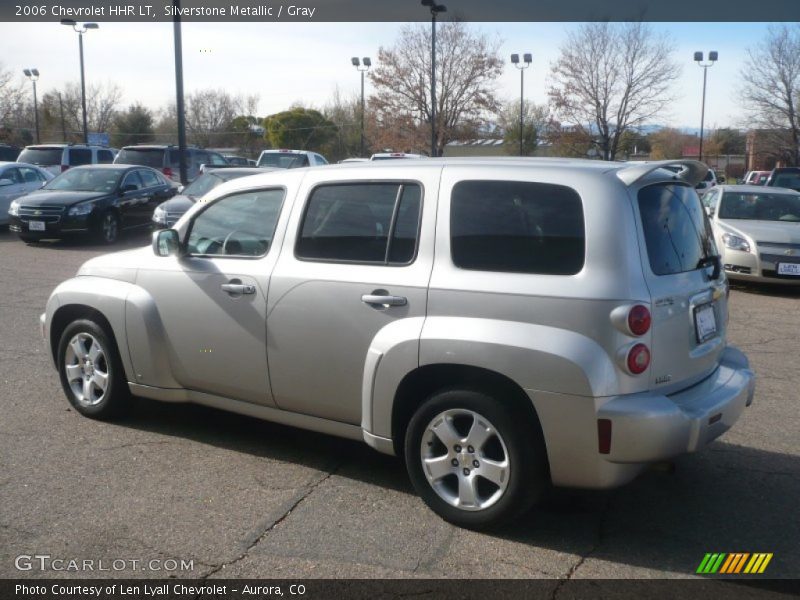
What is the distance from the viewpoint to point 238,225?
5.19m

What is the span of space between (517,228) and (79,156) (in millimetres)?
22859

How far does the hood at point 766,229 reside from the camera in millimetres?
11633

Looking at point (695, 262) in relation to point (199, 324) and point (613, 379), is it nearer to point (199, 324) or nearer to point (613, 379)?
point (613, 379)

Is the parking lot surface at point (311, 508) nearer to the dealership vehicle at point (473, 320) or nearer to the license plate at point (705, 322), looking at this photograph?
the dealership vehicle at point (473, 320)

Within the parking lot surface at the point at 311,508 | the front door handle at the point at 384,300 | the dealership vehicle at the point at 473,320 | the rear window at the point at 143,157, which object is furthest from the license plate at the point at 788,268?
the rear window at the point at 143,157

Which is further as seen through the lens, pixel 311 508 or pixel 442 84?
pixel 442 84

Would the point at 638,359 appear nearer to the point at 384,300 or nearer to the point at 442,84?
the point at 384,300

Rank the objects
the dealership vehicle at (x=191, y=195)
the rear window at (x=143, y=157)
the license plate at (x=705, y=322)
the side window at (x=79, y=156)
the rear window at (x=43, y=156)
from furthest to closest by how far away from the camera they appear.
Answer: the side window at (x=79, y=156), the rear window at (x=43, y=156), the rear window at (x=143, y=157), the dealership vehicle at (x=191, y=195), the license plate at (x=705, y=322)

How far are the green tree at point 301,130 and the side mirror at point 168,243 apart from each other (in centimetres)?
4838

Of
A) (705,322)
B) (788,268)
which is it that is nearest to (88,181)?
(788,268)

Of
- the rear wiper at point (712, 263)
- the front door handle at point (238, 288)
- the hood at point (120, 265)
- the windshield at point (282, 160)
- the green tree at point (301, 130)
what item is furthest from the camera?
the green tree at point (301, 130)

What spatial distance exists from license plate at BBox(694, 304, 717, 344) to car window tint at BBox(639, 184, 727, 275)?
0.22 m

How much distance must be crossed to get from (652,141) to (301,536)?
40276mm

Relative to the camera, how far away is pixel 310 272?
466 centimetres
